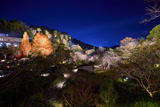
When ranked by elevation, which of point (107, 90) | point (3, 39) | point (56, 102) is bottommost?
point (56, 102)

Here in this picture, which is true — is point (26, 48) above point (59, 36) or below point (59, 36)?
below

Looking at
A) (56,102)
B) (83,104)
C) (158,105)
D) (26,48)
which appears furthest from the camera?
(26,48)

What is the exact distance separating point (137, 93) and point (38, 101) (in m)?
7.79

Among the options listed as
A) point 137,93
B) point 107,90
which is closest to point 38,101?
point 107,90

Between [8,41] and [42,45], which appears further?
[8,41]

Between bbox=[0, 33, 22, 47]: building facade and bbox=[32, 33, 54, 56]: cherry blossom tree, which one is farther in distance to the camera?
bbox=[0, 33, 22, 47]: building facade

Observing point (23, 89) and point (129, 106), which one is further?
point (23, 89)

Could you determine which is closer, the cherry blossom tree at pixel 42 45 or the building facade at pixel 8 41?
the cherry blossom tree at pixel 42 45

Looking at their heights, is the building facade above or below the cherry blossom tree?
above

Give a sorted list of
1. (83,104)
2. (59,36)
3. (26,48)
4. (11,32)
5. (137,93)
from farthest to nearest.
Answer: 1. (59,36)
2. (11,32)
3. (26,48)
4. (137,93)
5. (83,104)

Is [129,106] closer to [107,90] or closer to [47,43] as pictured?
[107,90]

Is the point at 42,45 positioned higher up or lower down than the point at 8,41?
lower down

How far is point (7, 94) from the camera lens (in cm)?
528

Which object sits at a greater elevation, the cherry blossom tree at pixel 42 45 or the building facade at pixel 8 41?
the building facade at pixel 8 41
